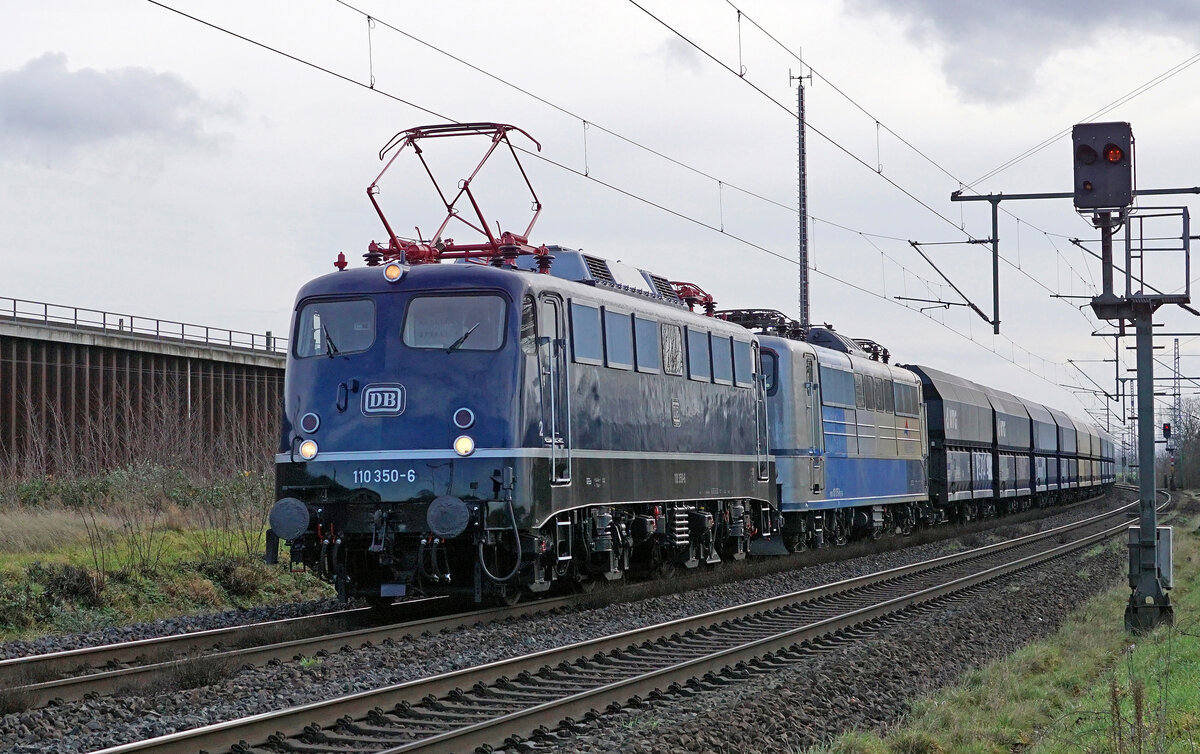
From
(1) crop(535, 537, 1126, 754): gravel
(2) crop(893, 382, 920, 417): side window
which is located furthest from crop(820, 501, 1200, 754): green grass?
(2) crop(893, 382, 920, 417): side window

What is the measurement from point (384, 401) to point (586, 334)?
2577 millimetres

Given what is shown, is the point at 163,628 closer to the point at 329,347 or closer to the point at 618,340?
the point at 329,347

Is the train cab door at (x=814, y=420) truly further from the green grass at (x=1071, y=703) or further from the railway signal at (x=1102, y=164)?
the railway signal at (x=1102, y=164)

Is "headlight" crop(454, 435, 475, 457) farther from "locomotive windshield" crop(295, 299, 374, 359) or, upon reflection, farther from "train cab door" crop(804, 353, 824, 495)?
"train cab door" crop(804, 353, 824, 495)

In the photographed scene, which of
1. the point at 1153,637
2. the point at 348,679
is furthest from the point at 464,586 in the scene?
the point at 1153,637

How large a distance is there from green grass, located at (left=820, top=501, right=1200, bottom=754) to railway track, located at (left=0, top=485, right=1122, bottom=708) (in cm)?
466

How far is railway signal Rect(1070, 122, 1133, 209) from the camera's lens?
541 inches

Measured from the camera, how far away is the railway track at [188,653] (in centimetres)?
945

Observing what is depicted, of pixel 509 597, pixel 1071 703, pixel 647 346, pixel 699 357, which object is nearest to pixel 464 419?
pixel 509 597

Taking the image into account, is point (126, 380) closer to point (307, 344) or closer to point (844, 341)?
point (844, 341)

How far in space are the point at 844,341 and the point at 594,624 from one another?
15.3 metres

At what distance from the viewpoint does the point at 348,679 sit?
1002 centimetres

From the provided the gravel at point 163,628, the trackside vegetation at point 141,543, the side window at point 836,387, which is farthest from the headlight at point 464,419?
the side window at point 836,387

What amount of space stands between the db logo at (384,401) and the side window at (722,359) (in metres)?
6.28
